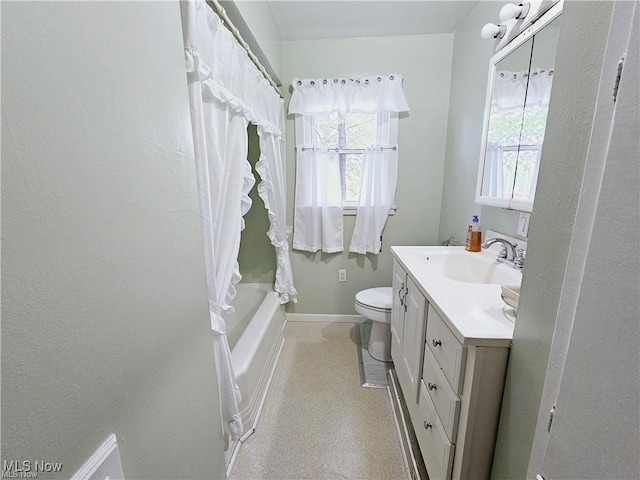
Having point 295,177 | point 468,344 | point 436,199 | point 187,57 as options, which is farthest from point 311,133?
point 468,344

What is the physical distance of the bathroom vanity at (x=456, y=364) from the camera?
760mm

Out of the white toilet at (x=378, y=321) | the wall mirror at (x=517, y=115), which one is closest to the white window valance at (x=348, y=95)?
the wall mirror at (x=517, y=115)

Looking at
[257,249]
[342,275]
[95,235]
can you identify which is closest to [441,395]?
[95,235]

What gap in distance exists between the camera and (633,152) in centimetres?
33

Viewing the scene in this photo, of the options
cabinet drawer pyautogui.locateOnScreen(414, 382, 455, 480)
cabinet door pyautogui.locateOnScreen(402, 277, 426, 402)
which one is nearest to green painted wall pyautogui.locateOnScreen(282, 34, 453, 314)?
cabinet door pyautogui.locateOnScreen(402, 277, 426, 402)

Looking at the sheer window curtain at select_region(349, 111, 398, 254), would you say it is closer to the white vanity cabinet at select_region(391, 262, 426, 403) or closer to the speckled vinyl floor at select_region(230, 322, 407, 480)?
the white vanity cabinet at select_region(391, 262, 426, 403)

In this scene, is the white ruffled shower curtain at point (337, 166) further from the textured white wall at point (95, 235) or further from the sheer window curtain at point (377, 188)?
the textured white wall at point (95, 235)

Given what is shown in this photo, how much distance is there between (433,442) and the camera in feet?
3.31

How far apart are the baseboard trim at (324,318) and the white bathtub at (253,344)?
0.19 meters

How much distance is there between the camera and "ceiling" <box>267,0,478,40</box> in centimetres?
173
